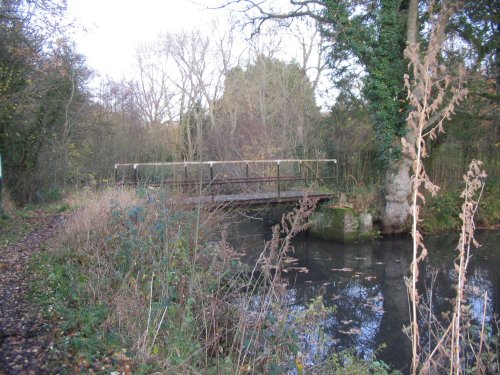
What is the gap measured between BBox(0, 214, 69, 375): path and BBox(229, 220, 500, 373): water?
244 cm

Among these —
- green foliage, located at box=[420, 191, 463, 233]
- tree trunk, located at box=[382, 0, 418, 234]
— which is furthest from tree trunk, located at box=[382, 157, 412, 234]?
green foliage, located at box=[420, 191, 463, 233]

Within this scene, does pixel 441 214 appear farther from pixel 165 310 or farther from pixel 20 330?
pixel 20 330

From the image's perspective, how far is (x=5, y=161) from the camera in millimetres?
14164

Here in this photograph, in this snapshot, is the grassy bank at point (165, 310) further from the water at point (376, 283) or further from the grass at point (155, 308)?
the water at point (376, 283)

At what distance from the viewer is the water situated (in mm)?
6441

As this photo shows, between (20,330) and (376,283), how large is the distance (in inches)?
286

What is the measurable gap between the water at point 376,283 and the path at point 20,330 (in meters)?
2.44

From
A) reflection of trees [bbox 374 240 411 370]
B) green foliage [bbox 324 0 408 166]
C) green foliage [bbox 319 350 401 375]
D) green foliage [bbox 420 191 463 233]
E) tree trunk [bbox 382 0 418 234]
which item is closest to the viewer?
green foliage [bbox 319 350 401 375]

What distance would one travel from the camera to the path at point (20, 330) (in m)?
3.23

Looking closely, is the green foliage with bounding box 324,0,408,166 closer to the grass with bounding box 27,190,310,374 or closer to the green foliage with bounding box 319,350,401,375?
the grass with bounding box 27,190,310,374

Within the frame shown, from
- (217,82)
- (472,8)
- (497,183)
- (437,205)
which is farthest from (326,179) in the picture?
(217,82)

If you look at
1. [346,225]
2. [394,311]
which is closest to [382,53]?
[346,225]

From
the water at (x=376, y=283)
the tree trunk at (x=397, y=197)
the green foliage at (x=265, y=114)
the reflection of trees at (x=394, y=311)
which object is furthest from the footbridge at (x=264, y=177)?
the reflection of trees at (x=394, y=311)

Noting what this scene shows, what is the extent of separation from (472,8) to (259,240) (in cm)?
971
